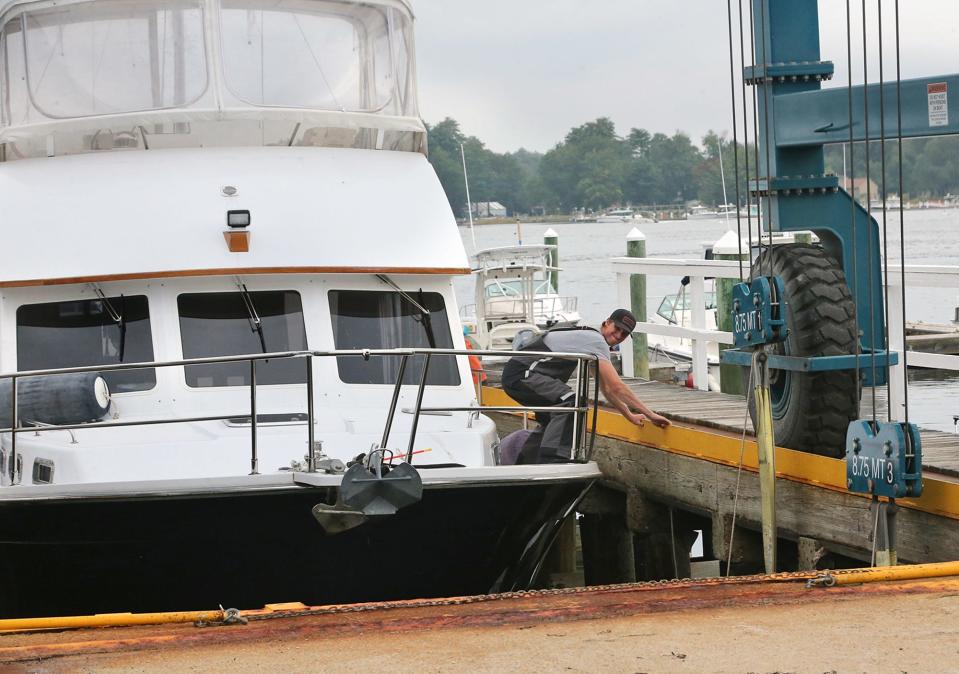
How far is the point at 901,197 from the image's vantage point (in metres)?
7.05

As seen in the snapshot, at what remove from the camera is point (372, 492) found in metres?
6.55

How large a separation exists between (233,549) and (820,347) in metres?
3.65

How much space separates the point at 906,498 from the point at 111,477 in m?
4.16

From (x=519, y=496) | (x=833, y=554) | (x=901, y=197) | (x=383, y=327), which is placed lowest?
(x=833, y=554)

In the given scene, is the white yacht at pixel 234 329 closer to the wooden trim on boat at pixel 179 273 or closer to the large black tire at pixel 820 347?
the wooden trim on boat at pixel 179 273

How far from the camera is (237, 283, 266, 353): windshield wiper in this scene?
27.4 ft

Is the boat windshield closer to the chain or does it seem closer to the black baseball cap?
the black baseball cap

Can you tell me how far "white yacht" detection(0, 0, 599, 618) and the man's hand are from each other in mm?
1340

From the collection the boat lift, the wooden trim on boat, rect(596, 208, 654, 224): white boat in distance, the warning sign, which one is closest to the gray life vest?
the boat lift

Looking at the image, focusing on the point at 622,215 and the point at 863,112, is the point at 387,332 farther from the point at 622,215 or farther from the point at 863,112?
the point at 622,215

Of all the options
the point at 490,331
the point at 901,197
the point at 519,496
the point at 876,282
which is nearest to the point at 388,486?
the point at 519,496

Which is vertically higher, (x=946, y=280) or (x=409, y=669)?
(x=946, y=280)

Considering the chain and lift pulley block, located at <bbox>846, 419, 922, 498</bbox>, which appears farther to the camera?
lift pulley block, located at <bbox>846, 419, 922, 498</bbox>

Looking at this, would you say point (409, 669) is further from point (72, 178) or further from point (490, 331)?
point (490, 331)
